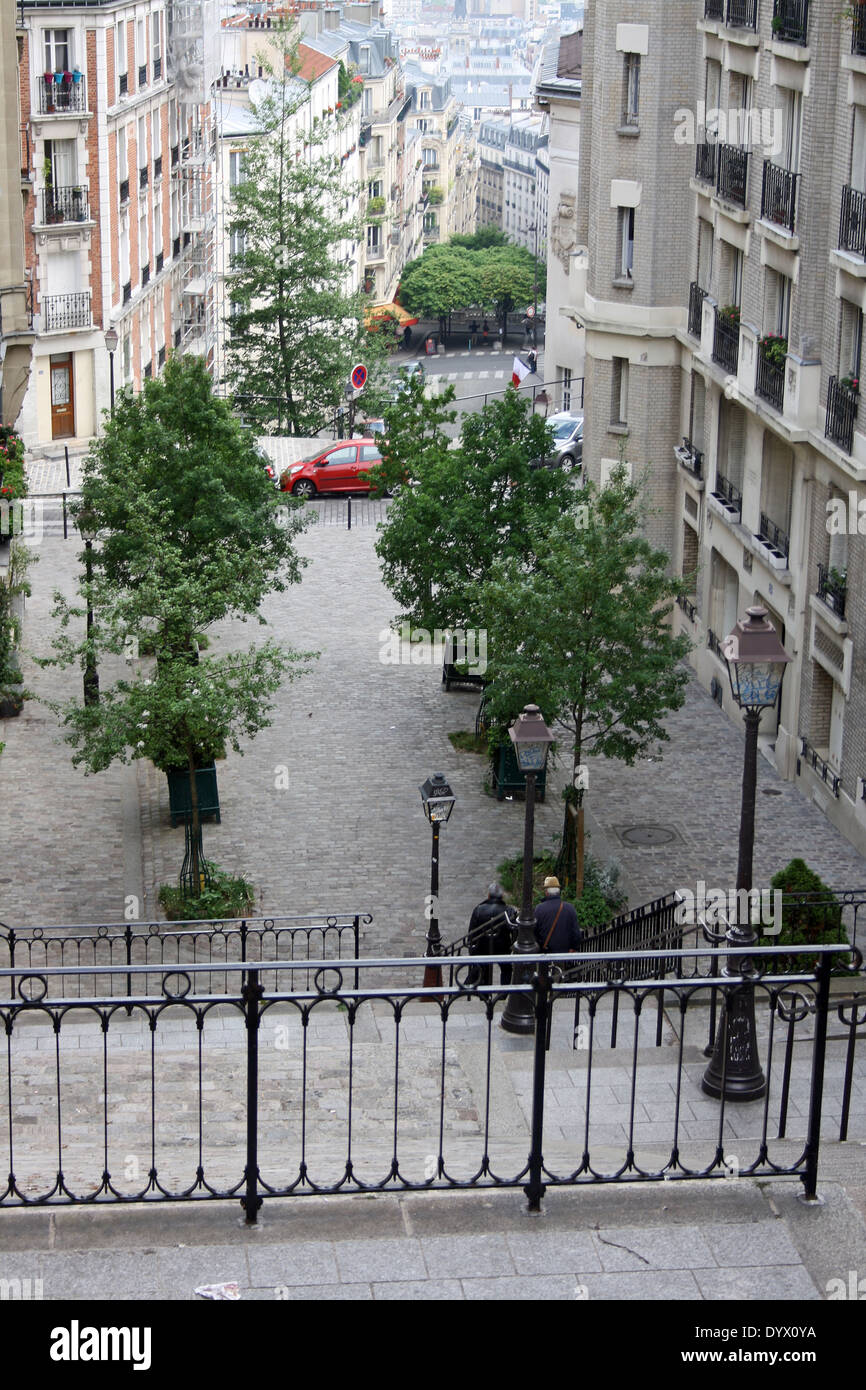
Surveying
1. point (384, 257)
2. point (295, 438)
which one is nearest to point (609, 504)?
point (295, 438)

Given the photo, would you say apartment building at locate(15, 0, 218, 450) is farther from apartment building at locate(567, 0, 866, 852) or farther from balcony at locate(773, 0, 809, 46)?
balcony at locate(773, 0, 809, 46)

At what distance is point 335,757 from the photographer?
30750mm

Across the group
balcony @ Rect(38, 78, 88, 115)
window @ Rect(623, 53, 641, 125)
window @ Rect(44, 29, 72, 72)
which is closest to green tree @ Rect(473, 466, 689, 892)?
window @ Rect(623, 53, 641, 125)

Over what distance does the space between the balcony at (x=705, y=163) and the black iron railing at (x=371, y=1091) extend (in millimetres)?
16673

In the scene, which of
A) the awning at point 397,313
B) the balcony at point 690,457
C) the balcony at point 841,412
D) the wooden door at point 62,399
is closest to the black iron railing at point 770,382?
the balcony at point 841,412

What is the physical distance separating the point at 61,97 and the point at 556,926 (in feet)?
130

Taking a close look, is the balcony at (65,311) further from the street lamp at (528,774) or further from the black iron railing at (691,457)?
the street lamp at (528,774)

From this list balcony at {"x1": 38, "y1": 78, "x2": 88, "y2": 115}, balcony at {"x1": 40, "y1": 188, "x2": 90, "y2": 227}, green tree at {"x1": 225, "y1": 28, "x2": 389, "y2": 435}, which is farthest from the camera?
green tree at {"x1": 225, "y1": 28, "x2": 389, "y2": 435}

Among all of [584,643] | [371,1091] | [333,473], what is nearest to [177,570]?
[584,643]

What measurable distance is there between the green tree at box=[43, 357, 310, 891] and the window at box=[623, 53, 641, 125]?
10.3m

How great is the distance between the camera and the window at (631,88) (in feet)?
115

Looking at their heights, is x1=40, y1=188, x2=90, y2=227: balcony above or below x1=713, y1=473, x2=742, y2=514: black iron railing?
above

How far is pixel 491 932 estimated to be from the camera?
67.6ft

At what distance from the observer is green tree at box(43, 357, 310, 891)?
24.2 m
